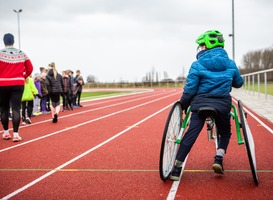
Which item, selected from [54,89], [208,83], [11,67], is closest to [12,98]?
[11,67]

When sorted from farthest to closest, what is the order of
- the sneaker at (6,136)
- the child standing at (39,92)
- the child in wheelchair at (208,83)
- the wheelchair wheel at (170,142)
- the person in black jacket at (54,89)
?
the child standing at (39,92) → the person in black jacket at (54,89) → the sneaker at (6,136) → the child in wheelchair at (208,83) → the wheelchair wheel at (170,142)

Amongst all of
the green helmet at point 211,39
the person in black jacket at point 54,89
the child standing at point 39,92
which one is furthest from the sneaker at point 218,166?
the child standing at point 39,92

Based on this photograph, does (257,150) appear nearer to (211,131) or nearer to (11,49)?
(211,131)

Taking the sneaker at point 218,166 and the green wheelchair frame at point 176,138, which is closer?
the green wheelchair frame at point 176,138

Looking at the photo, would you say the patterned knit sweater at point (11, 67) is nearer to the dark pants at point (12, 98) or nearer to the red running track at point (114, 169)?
the dark pants at point (12, 98)

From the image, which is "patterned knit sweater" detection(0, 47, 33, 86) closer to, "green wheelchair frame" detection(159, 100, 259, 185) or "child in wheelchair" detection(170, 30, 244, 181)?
"green wheelchair frame" detection(159, 100, 259, 185)

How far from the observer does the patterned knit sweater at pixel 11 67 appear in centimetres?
755

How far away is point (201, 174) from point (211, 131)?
671mm

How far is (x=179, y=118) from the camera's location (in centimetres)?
490

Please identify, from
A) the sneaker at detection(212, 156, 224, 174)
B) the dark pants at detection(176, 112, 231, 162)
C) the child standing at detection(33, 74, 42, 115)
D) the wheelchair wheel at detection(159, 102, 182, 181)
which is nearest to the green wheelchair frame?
the wheelchair wheel at detection(159, 102, 182, 181)

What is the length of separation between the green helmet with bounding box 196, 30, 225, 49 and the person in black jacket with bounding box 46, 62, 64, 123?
760 cm

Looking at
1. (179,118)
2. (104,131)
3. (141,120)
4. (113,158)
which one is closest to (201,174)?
(179,118)

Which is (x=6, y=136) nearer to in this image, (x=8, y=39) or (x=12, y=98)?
(x=12, y=98)

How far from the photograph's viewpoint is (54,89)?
38.7 ft
